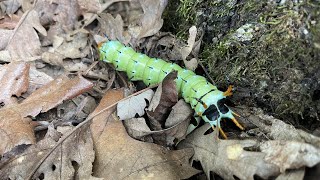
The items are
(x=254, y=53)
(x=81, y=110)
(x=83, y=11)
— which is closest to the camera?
(x=254, y=53)

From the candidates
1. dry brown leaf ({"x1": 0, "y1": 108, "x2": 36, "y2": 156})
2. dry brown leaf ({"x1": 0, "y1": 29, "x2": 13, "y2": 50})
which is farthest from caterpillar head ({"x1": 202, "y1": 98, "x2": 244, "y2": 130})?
dry brown leaf ({"x1": 0, "y1": 29, "x2": 13, "y2": 50})

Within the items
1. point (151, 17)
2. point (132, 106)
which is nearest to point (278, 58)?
point (132, 106)

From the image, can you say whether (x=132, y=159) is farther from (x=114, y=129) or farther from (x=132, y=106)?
(x=132, y=106)

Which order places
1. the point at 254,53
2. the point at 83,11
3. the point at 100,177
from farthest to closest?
the point at 83,11 < the point at 254,53 < the point at 100,177

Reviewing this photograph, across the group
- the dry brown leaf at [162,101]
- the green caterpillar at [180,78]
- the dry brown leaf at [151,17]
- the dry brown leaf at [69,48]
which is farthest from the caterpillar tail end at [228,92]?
the dry brown leaf at [69,48]

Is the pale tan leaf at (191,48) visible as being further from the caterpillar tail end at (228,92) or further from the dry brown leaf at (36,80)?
the dry brown leaf at (36,80)

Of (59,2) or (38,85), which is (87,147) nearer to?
(38,85)

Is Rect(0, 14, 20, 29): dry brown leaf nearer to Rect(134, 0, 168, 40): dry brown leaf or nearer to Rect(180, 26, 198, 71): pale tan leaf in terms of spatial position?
Rect(134, 0, 168, 40): dry brown leaf

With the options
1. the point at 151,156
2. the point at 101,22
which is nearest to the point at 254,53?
the point at 151,156
